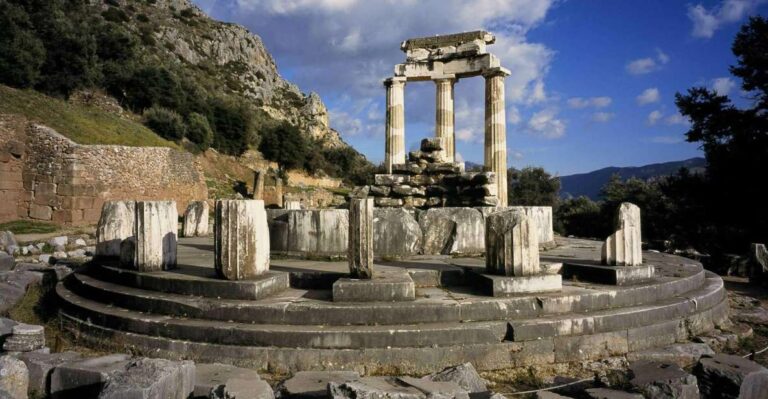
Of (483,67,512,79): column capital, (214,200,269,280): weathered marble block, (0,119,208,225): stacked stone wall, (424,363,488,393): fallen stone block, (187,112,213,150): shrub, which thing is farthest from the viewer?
(187,112,213,150): shrub

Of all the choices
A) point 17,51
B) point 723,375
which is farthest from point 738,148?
point 17,51

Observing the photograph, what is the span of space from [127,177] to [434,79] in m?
14.5

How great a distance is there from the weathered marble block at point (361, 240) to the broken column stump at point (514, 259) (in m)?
1.47

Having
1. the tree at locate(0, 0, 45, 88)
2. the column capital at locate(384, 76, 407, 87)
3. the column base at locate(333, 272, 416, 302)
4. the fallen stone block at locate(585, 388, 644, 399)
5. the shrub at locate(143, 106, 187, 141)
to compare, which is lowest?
the fallen stone block at locate(585, 388, 644, 399)

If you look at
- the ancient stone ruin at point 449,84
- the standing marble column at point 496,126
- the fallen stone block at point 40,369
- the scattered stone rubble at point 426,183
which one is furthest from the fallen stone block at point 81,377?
the standing marble column at point 496,126

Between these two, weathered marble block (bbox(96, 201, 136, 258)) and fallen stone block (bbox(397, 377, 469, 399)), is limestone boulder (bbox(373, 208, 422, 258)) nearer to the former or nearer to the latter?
weathered marble block (bbox(96, 201, 136, 258))

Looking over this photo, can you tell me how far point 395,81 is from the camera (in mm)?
15695

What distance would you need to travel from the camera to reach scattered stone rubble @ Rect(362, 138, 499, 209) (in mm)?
10938

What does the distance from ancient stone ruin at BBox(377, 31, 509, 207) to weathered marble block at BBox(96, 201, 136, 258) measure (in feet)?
22.9

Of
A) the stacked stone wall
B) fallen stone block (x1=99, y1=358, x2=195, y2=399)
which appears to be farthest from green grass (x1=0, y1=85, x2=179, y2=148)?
fallen stone block (x1=99, y1=358, x2=195, y2=399)

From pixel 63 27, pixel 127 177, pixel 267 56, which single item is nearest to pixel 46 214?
pixel 127 177

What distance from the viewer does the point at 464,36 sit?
1597cm

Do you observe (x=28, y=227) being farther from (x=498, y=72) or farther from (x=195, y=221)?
(x=498, y=72)

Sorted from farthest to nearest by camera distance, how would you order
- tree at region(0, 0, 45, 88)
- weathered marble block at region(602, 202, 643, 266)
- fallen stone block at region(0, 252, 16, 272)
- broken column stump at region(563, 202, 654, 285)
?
tree at region(0, 0, 45, 88) < fallen stone block at region(0, 252, 16, 272) < weathered marble block at region(602, 202, 643, 266) < broken column stump at region(563, 202, 654, 285)
